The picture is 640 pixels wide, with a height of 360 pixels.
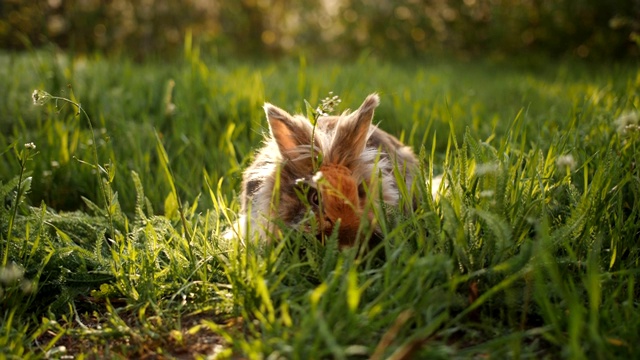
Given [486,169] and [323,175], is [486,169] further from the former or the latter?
[323,175]

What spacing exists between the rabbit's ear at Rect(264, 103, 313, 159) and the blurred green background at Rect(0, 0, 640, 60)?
690cm

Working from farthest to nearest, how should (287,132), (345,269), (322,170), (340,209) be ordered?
1. (287,132)
2. (322,170)
3. (340,209)
4. (345,269)

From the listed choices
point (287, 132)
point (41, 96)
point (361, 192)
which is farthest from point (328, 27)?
point (41, 96)

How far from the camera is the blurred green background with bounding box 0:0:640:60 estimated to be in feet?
31.7

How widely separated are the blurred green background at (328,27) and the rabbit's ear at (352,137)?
23.2ft

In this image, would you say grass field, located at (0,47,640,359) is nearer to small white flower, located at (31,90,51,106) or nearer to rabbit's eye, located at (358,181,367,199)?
rabbit's eye, located at (358,181,367,199)

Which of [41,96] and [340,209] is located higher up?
[41,96]

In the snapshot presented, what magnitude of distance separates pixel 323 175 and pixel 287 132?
0.45m

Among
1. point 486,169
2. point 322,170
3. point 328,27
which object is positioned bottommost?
point 328,27

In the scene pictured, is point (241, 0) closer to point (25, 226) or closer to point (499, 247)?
point (25, 226)

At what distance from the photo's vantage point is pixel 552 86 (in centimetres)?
677

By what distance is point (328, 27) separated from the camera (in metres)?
11.0

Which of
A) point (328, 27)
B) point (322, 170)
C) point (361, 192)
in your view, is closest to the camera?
point (322, 170)

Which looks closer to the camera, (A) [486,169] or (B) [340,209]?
(A) [486,169]
